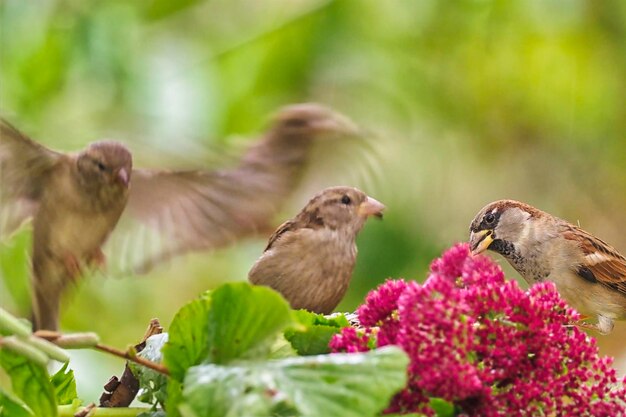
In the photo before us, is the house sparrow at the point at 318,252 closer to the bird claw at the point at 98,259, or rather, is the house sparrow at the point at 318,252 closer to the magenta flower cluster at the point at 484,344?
the bird claw at the point at 98,259

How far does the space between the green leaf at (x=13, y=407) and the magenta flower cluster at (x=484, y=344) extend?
1.03 ft

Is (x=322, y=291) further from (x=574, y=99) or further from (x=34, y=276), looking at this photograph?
(x=574, y=99)

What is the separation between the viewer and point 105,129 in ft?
8.45

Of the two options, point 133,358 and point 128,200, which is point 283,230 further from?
point 133,358

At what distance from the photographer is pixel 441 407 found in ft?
3.08

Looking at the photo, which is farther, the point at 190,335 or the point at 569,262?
the point at 569,262

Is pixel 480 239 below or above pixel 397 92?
below

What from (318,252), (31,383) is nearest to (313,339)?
(31,383)

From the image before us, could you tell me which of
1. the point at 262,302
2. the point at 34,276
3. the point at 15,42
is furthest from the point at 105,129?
the point at 262,302

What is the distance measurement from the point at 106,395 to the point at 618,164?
9.60 feet

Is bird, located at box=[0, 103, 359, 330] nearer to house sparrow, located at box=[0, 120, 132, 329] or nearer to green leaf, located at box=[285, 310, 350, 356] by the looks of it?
house sparrow, located at box=[0, 120, 132, 329]

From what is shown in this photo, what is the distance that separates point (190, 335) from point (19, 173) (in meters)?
1.09

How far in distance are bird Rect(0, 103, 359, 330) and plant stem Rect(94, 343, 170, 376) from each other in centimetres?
100

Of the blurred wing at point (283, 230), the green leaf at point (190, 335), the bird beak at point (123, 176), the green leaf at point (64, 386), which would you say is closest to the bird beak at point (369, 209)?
the blurred wing at point (283, 230)
